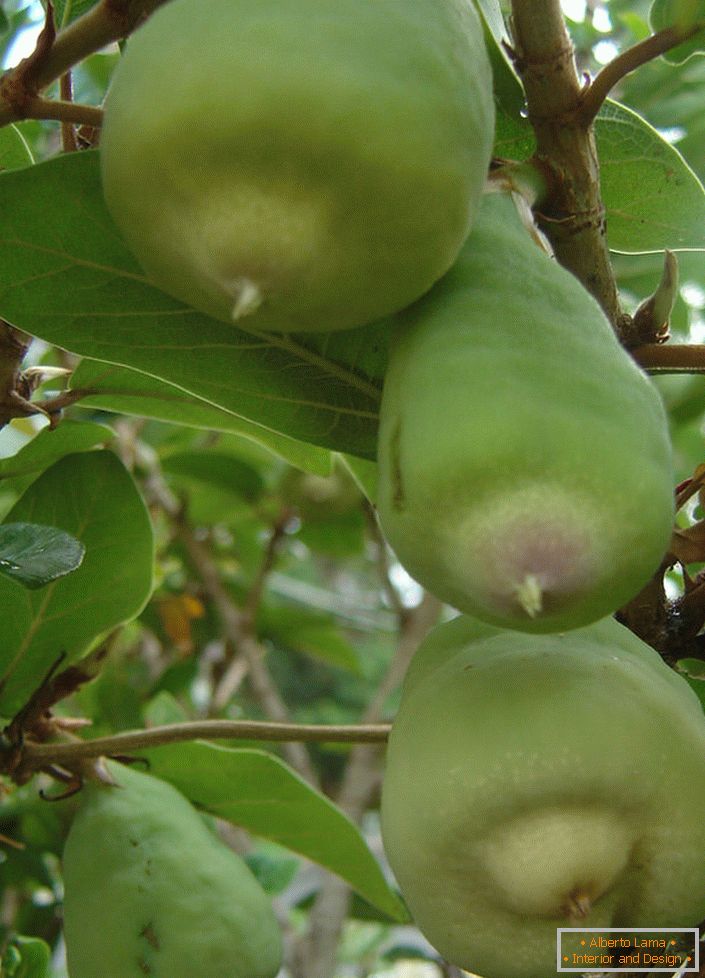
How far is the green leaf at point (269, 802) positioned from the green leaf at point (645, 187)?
461 millimetres

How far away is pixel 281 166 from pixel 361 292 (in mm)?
64

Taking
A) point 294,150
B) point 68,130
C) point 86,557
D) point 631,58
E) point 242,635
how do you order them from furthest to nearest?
point 242,635 → point 86,557 → point 68,130 → point 631,58 → point 294,150

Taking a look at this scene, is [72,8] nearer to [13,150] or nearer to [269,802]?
[13,150]

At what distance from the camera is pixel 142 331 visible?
0.62 m

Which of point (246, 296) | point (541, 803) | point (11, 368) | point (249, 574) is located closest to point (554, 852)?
point (541, 803)

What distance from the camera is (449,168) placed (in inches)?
16.5

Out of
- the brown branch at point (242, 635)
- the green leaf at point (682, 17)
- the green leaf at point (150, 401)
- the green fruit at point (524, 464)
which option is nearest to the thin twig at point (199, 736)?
the green leaf at point (150, 401)

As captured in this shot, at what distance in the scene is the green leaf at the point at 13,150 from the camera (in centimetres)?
79

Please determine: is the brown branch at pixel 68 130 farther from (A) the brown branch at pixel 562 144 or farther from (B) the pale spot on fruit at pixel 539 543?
(B) the pale spot on fruit at pixel 539 543

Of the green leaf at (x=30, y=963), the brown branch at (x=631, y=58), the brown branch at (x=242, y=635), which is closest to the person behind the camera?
the brown branch at (x=631, y=58)

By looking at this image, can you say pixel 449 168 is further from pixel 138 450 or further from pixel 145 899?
pixel 138 450

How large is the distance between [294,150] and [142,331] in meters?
0.25

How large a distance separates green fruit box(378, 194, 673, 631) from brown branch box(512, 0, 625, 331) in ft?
0.45

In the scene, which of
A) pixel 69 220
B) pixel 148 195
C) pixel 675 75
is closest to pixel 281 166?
pixel 148 195
